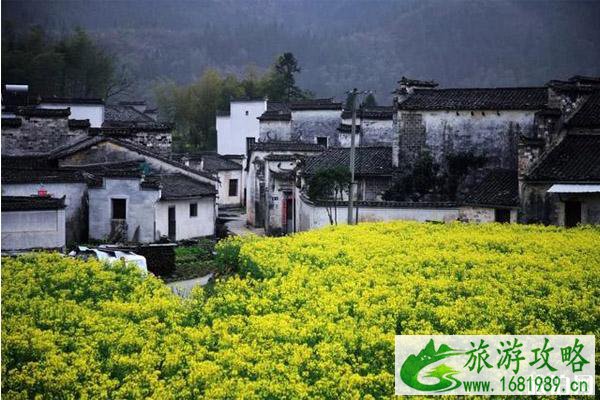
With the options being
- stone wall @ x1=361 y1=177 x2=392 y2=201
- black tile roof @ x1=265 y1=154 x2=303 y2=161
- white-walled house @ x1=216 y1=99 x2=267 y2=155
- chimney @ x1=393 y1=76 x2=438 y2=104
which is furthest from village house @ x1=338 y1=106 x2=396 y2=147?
white-walled house @ x1=216 y1=99 x2=267 y2=155

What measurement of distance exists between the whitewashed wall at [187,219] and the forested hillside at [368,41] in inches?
2743

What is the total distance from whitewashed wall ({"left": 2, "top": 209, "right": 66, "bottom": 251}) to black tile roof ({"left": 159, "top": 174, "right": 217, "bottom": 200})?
566cm

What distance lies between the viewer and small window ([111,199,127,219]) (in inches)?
1208

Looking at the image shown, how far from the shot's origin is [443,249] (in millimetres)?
21344

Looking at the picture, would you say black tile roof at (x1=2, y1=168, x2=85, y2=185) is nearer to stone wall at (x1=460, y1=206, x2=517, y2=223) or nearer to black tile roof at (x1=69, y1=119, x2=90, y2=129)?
black tile roof at (x1=69, y1=119, x2=90, y2=129)

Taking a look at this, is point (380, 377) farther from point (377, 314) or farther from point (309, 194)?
point (309, 194)

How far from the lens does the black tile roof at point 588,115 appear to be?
32281 mm

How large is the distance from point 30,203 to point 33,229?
761 mm

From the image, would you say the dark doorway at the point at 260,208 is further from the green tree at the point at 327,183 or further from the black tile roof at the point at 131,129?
the green tree at the point at 327,183

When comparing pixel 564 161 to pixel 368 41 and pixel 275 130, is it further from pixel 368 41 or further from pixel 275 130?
pixel 368 41

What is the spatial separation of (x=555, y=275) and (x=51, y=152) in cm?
2436

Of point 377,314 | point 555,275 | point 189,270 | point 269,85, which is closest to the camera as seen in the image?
point 377,314

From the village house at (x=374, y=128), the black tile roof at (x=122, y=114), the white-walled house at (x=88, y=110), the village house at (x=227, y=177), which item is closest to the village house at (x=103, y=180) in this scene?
the white-walled house at (x=88, y=110)

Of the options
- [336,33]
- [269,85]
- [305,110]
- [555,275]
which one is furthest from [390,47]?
[555,275]
